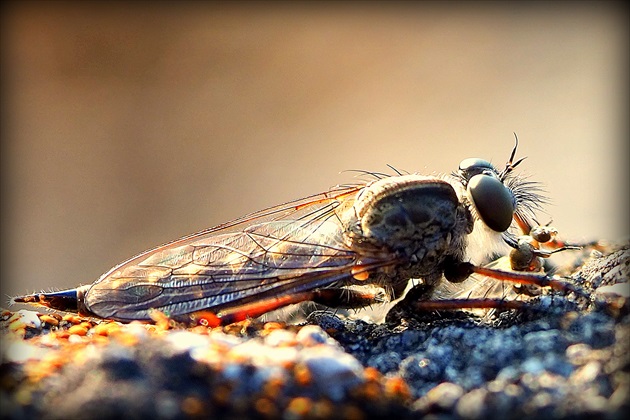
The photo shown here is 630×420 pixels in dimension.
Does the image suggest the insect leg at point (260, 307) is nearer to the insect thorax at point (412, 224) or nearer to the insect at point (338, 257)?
the insect at point (338, 257)

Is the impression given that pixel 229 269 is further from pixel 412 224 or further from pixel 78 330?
pixel 412 224

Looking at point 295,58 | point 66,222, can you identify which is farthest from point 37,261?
point 295,58

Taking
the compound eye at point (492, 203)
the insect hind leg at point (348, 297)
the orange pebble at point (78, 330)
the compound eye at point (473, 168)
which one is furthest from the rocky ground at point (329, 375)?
the compound eye at point (473, 168)

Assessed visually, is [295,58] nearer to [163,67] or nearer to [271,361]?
Result: [163,67]

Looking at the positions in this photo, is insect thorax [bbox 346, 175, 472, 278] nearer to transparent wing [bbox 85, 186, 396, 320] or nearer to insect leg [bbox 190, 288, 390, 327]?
transparent wing [bbox 85, 186, 396, 320]

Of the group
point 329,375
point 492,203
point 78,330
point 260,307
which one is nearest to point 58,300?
point 78,330
